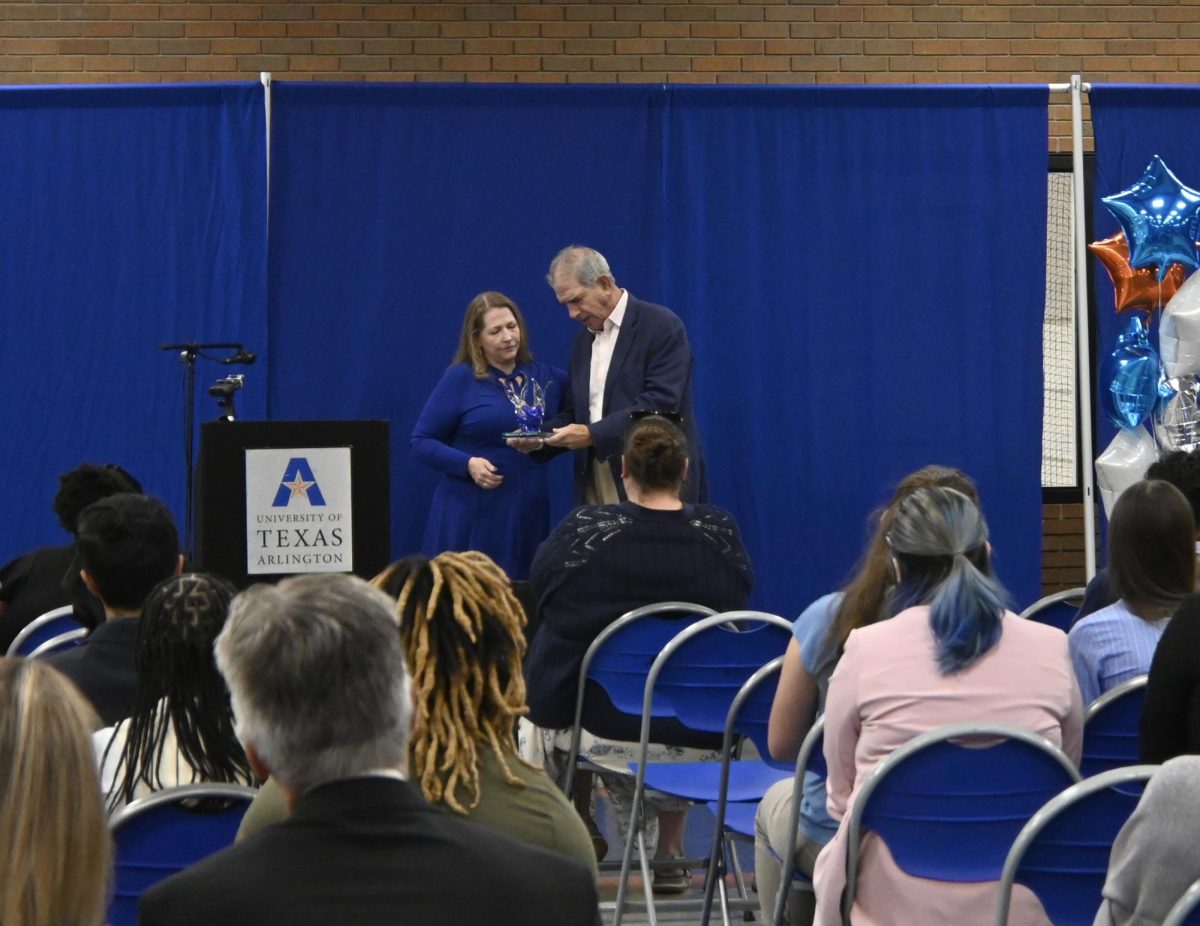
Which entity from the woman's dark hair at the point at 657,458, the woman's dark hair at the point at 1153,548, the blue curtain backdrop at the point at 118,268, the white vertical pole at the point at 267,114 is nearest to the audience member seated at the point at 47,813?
the woman's dark hair at the point at 1153,548

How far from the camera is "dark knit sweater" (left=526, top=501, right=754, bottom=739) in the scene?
13.9 ft

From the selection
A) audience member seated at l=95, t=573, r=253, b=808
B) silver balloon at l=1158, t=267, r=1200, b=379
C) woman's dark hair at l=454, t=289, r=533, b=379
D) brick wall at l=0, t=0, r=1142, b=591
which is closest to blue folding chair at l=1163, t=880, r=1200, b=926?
audience member seated at l=95, t=573, r=253, b=808

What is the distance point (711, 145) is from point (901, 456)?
1.56 metres

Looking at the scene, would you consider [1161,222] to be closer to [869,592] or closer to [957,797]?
[869,592]

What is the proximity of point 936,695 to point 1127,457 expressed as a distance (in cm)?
392

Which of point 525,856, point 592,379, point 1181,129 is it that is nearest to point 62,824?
point 525,856

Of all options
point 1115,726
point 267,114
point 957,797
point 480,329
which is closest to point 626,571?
point 1115,726

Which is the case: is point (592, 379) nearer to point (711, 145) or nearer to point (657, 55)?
point (711, 145)

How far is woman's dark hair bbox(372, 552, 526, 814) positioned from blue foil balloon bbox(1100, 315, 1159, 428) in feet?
15.5

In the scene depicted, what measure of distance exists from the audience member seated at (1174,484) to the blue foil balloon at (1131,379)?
2.20 m

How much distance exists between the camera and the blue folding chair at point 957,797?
97.1 inches

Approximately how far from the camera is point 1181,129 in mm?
6906

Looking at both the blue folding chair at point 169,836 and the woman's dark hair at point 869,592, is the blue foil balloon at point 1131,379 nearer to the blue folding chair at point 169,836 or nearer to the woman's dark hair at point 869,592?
the woman's dark hair at point 869,592

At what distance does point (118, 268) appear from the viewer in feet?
22.1
